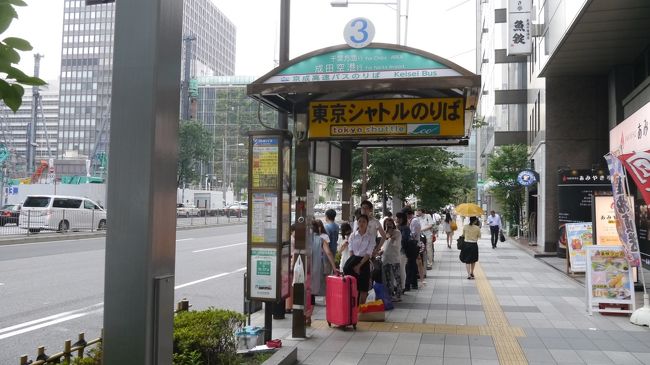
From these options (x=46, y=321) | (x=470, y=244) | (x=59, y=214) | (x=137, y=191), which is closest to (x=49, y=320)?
(x=46, y=321)

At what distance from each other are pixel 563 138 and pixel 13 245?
22017 mm

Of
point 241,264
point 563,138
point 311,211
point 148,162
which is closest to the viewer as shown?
point 148,162

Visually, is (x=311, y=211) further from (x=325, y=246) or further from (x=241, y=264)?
(x=241, y=264)

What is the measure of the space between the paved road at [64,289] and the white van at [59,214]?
16.7 ft

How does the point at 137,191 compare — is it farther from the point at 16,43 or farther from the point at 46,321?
Result: the point at 46,321

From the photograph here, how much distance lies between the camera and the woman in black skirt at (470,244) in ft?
45.5

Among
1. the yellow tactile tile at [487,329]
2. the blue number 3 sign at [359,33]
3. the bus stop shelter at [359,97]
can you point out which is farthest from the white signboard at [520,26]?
the blue number 3 sign at [359,33]

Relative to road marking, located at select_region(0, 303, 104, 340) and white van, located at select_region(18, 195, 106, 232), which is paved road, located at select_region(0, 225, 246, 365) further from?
white van, located at select_region(18, 195, 106, 232)

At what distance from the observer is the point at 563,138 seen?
21172 mm

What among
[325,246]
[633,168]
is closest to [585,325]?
[633,168]

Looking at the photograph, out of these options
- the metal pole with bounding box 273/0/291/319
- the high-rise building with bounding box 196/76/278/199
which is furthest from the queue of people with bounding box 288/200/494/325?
the high-rise building with bounding box 196/76/278/199

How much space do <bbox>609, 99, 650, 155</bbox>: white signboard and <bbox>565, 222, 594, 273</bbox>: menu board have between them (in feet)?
7.04

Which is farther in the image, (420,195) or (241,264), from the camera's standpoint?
(420,195)

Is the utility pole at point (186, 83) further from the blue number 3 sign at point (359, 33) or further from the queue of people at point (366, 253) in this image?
the blue number 3 sign at point (359, 33)
